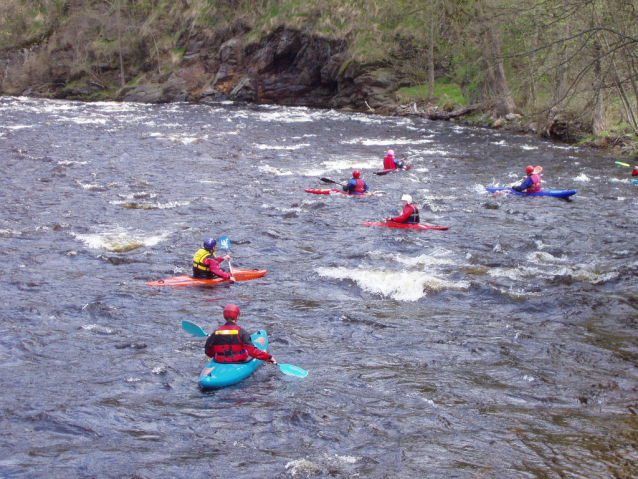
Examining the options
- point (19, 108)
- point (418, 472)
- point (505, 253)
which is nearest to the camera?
point (418, 472)

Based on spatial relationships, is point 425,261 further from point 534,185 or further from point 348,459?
point 534,185

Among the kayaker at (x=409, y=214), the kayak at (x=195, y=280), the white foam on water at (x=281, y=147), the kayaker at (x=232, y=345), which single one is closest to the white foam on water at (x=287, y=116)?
the white foam on water at (x=281, y=147)

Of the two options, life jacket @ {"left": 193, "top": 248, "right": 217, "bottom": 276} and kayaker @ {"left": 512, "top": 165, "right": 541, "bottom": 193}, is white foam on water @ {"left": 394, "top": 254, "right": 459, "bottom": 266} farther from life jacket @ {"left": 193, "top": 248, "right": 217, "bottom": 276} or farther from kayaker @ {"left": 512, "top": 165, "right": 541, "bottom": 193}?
kayaker @ {"left": 512, "top": 165, "right": 541, "bottom": 193}

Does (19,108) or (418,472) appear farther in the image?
(19,108)

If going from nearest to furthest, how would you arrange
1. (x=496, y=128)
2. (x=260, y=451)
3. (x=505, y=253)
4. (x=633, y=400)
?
1. (x=260, y=451)
2. (x=633, y=400)
3. (x=505, y=253)
4. (x=496, y=128)

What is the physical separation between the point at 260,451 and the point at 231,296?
436 cm

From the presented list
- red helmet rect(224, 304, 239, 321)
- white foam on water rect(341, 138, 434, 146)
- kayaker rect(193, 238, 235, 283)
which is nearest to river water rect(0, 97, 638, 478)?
kayaker rect(193, 238, 235, 283)

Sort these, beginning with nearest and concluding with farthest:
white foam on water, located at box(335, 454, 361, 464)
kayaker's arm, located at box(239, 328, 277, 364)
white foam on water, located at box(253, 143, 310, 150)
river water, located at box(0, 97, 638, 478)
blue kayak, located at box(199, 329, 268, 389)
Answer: white foam on water, located at box(335, 454, 361, 464)
river water, located at box(0, 97, 638, 478)
blue kayak, located at box(199, 329, 268, 389)
kayaker's arm, located at box(239, 328, 277, 364)
white foam on water, located at box(253, 143, 310, 150)

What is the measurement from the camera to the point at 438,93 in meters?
36.1

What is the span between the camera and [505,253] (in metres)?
11.1

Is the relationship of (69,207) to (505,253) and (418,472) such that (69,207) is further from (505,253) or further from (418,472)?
(418,472)

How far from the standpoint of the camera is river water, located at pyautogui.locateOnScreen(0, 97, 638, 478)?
17.6 ft

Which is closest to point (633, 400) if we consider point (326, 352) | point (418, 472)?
point (418, 472)

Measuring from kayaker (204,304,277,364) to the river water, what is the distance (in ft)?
1.15
